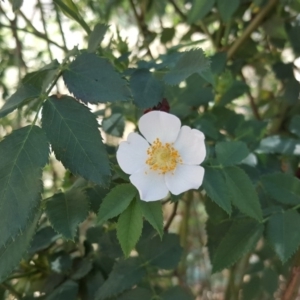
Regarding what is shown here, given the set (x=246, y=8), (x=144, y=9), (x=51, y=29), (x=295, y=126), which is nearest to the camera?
(x=295, y=126)

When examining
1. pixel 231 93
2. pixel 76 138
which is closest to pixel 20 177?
pixel 76 138

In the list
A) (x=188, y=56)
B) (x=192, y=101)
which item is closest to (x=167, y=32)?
(x=192, y=101)

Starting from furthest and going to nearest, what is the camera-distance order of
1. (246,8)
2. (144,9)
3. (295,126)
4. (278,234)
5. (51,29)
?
(51,29), (144,9), (246,8), (295,126), (278,234)

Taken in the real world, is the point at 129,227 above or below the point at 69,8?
below

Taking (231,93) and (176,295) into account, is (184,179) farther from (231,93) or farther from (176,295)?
(231,93)

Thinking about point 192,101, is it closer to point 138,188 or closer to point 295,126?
point 295,126

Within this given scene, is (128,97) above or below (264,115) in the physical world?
above

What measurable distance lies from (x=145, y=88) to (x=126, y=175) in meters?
0.10

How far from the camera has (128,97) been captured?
1.48 ft

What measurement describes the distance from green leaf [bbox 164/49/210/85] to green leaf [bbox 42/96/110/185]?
98mm

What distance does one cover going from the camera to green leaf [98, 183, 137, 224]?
1.47 ft

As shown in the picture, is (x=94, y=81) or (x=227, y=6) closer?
(x=94, y=81)

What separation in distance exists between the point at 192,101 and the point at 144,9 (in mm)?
328

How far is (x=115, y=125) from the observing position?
66cm
